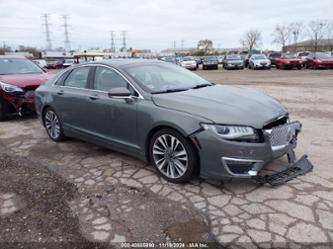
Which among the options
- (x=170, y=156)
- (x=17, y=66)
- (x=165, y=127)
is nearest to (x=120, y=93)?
(x=165, y=127)

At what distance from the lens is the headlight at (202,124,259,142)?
3.54 metres

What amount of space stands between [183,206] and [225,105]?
128 cm

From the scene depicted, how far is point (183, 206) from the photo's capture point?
3518 millimetres

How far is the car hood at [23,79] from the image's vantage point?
7.75 metres

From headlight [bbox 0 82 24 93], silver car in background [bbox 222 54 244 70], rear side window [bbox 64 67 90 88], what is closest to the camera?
rear side window [bbox 64 67 90 88]

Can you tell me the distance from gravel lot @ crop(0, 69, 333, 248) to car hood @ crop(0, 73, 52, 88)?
321 cm

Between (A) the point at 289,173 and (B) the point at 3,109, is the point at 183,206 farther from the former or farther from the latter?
(B) the point at 3,109

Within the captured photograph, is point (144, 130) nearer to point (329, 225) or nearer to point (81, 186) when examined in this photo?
point (81, 186)

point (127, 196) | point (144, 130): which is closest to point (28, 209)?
point (127, 196)

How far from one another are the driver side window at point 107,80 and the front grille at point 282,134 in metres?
1.90

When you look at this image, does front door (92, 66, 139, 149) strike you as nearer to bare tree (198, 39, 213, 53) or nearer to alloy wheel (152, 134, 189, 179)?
alloy wheel (152, 134, 189, 179)

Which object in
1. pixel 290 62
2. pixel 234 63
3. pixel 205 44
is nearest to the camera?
pixel 290 62

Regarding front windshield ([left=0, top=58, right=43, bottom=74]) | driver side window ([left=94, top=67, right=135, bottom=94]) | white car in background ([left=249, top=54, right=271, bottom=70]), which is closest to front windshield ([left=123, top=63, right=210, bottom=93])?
driver side window ([left=94, top=67, right=135, bottom=94])

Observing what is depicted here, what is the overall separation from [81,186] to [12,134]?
3.50 metres
